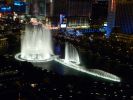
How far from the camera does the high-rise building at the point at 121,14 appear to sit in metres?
66.5

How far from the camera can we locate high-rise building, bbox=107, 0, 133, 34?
66500 mm

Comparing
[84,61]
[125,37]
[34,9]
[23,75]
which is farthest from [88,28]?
[23,75]

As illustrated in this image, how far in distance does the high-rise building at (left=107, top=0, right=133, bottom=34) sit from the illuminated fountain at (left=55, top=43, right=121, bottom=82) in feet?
67.4

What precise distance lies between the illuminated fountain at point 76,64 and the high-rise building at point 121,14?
20.5 metres

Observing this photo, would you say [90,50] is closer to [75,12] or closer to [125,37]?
[125,37]

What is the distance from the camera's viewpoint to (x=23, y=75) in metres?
28.7

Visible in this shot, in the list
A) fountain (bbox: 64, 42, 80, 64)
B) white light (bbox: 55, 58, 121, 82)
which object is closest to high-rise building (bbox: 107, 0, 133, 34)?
fountain (bbox: 64, 42, 80, 64)

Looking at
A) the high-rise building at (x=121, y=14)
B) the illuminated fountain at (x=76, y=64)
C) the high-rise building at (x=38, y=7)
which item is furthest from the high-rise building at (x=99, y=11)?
the illuminated fountain at (x=76, y=64)

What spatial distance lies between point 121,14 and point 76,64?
31.8m

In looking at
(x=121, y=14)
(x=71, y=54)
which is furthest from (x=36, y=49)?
(x=121, y=14)

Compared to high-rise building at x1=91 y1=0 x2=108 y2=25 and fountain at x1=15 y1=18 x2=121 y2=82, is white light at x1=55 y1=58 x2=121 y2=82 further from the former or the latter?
high-rise building at x1=91 y1=0 x2=108 y2=25

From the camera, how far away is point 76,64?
125 ft

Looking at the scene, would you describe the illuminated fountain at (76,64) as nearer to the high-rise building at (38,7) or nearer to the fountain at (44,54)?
the fountain at (44,54)

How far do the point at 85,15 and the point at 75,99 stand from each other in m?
60.1
